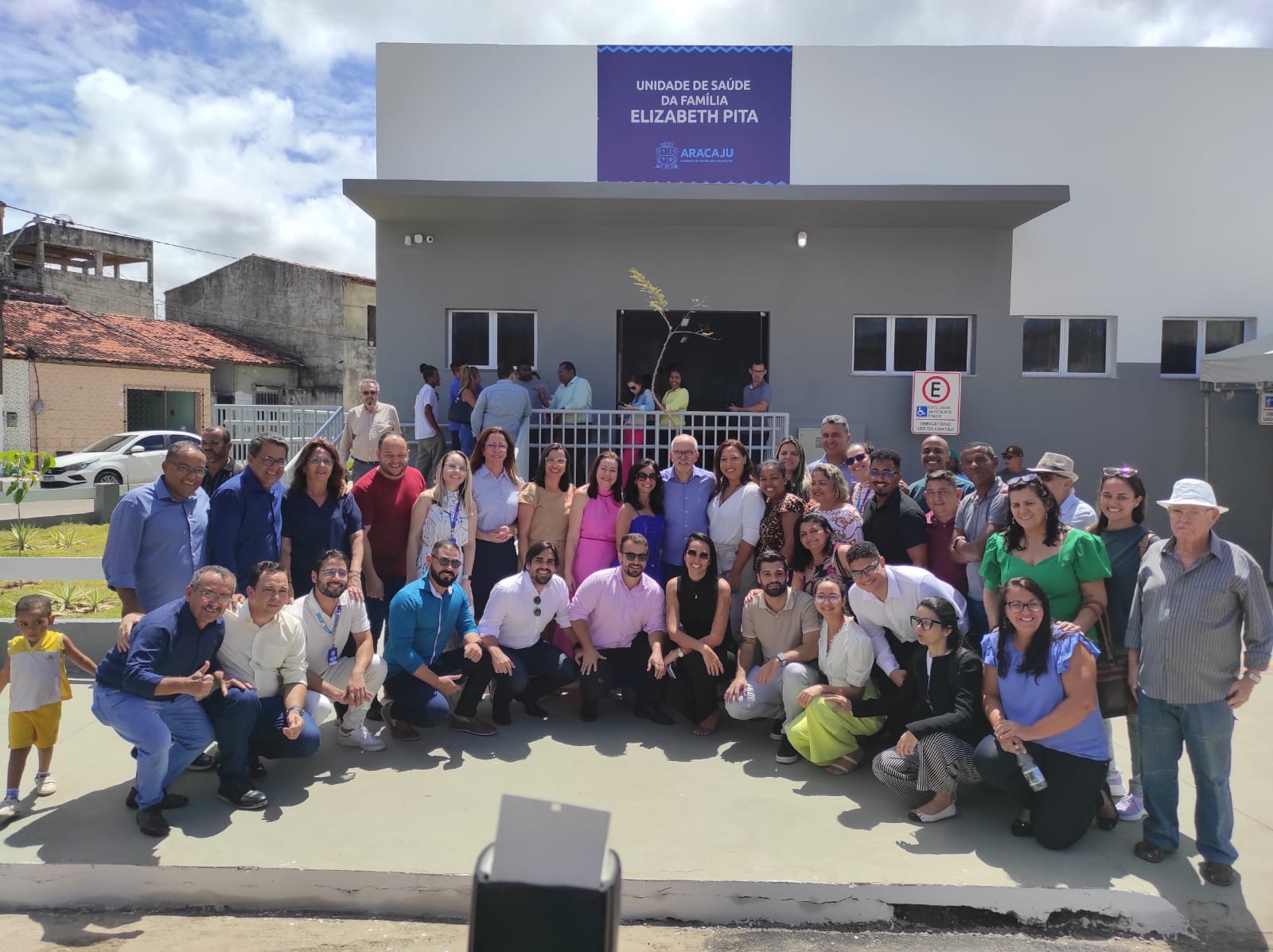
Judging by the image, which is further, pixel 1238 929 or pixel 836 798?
pixel 836 798

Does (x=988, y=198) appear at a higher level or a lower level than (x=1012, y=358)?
higher

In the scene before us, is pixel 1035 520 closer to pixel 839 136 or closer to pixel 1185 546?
pixel 1185 546

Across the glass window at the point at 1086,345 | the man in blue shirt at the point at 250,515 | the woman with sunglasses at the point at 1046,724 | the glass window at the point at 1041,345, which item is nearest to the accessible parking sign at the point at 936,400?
the glass window at the point at 1041,345

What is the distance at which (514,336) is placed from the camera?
10.7 meters

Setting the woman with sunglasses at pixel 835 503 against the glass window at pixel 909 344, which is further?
the glass window at pixel 909 344

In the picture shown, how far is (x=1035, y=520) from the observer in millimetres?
4281

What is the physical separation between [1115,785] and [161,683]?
487cm

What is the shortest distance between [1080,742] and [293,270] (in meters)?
Result: 30.1

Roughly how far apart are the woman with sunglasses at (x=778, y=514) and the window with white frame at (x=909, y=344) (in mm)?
5352

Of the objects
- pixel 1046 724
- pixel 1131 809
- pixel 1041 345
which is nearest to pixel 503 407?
pixel 1046 724

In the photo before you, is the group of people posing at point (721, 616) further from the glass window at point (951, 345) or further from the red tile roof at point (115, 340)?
the red tile roof at point (115, 340)

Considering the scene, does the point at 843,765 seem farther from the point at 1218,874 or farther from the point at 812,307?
the point at 812,307

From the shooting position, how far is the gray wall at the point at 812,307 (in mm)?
10477

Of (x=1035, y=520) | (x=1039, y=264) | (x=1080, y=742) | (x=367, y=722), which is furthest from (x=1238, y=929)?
(x=1039, y=264)
